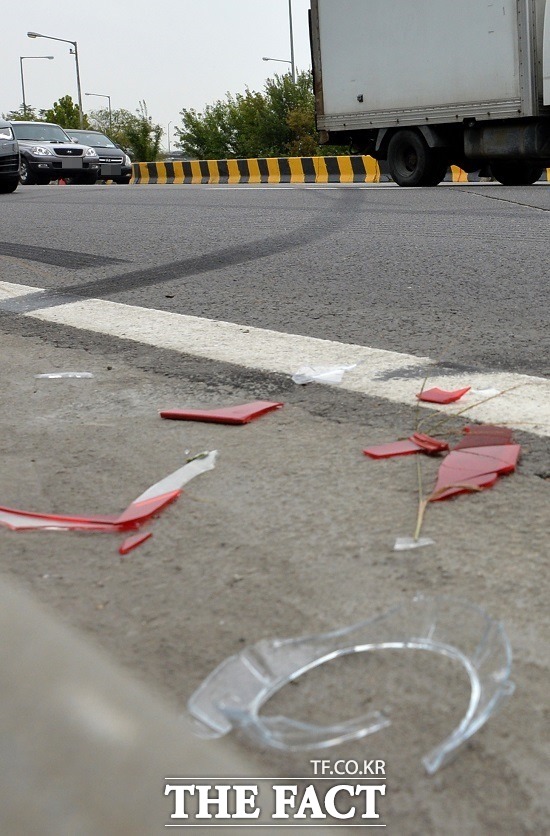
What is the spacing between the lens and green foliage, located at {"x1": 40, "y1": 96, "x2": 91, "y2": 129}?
67494mm

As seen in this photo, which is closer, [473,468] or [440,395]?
[473,468]

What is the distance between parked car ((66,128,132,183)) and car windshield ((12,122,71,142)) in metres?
2.64

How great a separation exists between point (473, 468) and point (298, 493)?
38 cm

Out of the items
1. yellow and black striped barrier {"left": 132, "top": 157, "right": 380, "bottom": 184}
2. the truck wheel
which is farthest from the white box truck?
yellow and black striped barrier {"left": 132, "top": 157, "right": 380, "bottom": 184}

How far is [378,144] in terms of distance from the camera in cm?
1652

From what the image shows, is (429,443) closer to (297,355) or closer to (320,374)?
(320,374)

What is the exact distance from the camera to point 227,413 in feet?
8.87

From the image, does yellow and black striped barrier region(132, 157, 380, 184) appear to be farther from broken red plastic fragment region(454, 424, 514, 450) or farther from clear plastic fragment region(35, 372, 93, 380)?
broken red plastic fragment region(454, 424, 514, 450)

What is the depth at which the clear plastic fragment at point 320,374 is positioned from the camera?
118 inches

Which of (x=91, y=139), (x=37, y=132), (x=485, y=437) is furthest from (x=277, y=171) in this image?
(x=485, y=437)

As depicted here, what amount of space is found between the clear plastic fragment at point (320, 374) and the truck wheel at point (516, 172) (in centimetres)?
1270

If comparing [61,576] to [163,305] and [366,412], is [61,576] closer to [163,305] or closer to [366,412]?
[366,412]

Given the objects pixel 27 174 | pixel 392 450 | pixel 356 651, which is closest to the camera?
pixel 356 651

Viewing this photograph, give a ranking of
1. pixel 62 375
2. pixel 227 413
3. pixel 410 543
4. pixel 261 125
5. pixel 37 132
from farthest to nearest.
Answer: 1. pixel 261 125
2. pixel 37 132
3. pixel 62 375
4. pixel 227 413
5. pixel 410 543
